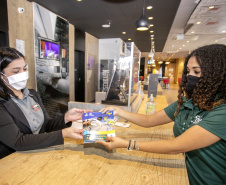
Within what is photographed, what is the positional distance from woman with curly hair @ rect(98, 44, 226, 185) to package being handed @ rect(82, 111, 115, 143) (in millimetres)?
50

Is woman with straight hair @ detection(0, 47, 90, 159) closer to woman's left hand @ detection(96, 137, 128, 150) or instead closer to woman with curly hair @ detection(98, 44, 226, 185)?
woman's left hand @ detection(96, 137, 128, 150)

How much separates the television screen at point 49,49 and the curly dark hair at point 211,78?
3.87 m

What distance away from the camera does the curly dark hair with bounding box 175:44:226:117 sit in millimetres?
923

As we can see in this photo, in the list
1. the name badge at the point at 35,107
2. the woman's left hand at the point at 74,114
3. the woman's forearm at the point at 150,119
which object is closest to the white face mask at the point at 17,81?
the name badge at the point at 35,107

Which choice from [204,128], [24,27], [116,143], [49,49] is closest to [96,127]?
[116,143]

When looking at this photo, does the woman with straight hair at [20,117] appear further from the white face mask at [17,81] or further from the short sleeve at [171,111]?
the short sleeve at [171,111]

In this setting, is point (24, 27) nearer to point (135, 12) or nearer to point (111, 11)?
point (111, 11)

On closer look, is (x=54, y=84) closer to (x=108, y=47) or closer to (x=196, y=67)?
(x=108, y=47)

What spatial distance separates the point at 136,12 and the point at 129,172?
4.48m

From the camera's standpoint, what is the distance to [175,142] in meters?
0.89

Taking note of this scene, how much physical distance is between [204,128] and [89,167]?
697 mm

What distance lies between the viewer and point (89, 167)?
2.98 feet

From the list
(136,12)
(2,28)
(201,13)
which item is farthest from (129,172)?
(201,13)

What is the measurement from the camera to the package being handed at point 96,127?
0.94 meters
